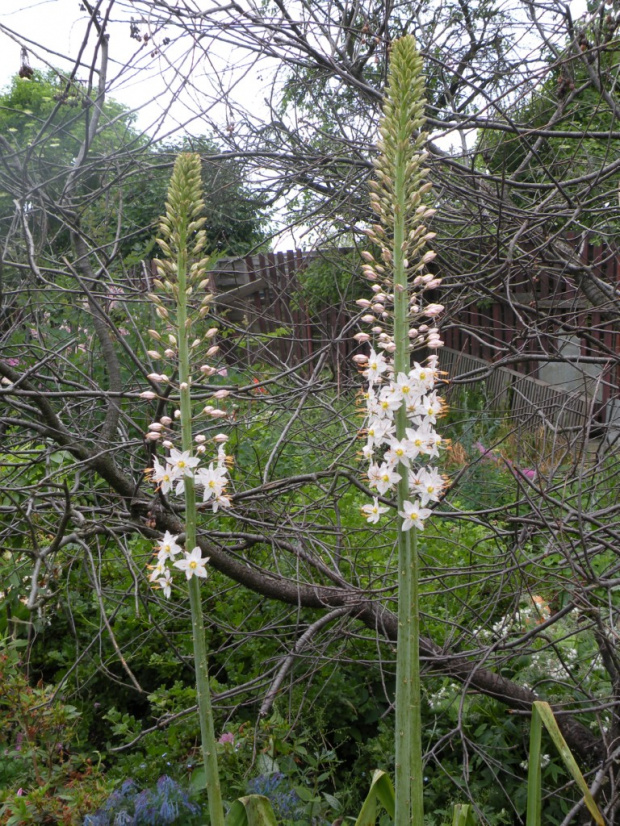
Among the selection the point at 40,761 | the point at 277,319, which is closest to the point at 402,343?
the point at 40,761

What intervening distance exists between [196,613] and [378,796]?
0.51 meters

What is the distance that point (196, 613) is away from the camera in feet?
4.59

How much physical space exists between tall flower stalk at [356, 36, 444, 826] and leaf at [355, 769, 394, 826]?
10cm

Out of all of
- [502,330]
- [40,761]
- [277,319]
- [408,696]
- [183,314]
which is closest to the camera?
[408,696]

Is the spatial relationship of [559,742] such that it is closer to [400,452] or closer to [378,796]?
[378,796]

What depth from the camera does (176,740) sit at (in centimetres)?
304

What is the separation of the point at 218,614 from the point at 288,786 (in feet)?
4.48

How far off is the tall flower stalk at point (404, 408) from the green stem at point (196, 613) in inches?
13.1

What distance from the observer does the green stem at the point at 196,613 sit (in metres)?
1.32

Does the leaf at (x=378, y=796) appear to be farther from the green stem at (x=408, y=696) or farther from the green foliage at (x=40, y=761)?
the green foliage at (x=40, y=761)

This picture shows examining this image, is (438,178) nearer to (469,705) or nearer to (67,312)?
(469,705)

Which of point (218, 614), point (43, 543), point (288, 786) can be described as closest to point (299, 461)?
point (218, 614)

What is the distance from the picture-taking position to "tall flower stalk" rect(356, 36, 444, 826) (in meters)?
1.30

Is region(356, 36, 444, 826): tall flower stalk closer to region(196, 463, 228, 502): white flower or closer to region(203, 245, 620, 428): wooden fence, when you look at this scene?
region(196, 463, 228, 502): white flower
